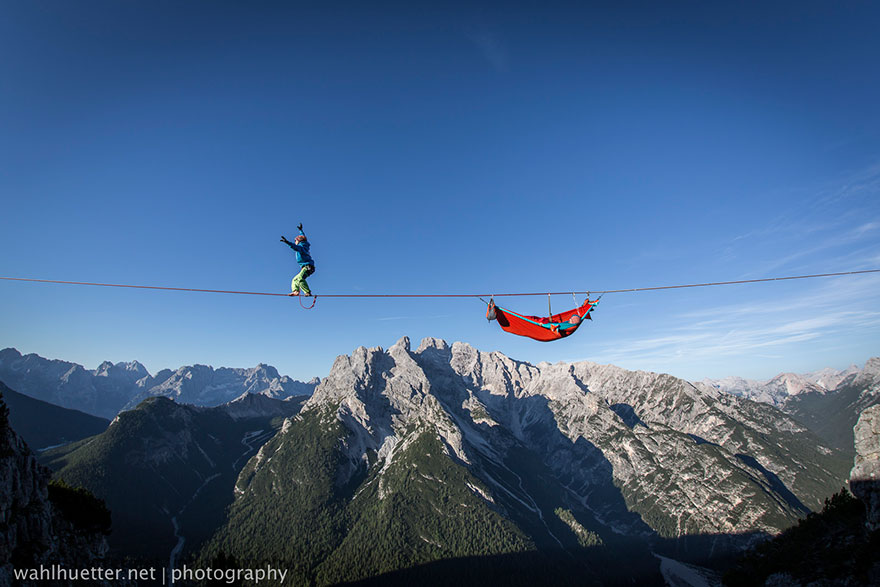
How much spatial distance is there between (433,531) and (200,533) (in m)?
113

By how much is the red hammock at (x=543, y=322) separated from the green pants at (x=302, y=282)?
11.3m

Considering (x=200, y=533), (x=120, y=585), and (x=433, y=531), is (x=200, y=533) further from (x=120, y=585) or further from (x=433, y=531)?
(x=120, y=585)

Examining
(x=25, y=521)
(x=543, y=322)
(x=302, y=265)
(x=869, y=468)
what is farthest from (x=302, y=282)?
(x=869, y=468)

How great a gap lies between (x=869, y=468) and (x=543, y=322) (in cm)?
6302

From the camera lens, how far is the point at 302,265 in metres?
20.0

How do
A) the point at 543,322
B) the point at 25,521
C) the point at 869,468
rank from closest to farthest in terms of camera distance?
the point at 543,322 → the point at 25,521 → the point at 869,468

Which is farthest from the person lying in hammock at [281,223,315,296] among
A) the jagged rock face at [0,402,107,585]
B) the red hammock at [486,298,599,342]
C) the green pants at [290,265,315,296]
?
the jagged rock face at [0,402,107,585]

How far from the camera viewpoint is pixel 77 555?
42969 mm

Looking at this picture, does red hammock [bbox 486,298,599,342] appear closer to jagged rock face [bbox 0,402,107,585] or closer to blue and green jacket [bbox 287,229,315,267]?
blue and green jacket [bbox 287,229,315,267]

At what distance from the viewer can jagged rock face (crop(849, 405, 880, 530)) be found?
153 feet

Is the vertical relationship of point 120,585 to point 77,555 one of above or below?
below

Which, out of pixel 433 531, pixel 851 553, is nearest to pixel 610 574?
pixel 433 531

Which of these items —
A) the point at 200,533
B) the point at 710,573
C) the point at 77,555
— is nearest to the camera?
the point at 77,555

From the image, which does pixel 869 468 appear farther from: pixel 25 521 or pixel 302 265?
pixel 25 521
